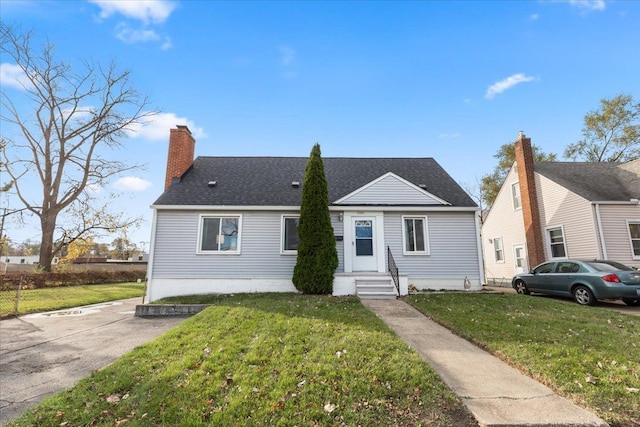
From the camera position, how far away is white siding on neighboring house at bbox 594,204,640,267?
12.6 metres

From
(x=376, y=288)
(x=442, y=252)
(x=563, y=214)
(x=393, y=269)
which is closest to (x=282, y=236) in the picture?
(x=376, y=288)

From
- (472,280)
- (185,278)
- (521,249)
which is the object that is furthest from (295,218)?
(521,249)

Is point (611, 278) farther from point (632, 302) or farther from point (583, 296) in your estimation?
point (632, 302)

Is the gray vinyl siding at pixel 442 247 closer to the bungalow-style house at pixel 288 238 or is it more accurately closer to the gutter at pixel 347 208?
the bungalow-style house at pixel 288 238

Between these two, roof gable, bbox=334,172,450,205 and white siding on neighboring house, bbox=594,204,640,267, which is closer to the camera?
roof gable, bbox=334,172,450,205

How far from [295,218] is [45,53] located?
82.7 ft

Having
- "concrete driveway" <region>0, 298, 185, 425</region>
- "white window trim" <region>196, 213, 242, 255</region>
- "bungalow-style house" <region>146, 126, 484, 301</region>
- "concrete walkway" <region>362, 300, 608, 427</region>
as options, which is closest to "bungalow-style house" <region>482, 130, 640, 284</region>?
"bungalow-style house" <region>146, 126, 484, 301</region>

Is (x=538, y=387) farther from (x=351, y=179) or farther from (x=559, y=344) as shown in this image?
(x=351, y=179)

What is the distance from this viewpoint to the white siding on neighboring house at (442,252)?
11140mm

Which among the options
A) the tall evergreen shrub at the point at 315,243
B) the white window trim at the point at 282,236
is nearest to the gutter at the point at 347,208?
the white window trim at the point at 282,236

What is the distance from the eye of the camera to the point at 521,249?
657 inches

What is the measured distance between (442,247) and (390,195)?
112 inches

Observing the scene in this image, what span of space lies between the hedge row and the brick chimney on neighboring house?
22.7 meters

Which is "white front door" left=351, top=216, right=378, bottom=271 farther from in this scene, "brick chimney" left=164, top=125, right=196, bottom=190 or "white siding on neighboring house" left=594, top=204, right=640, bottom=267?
"white siding on neighboring house" left=594, top=204, right=640, bottom=267
